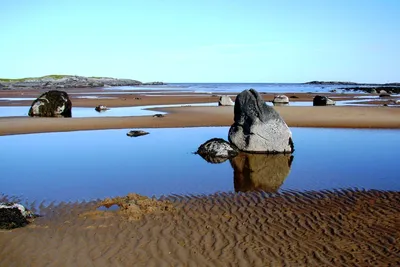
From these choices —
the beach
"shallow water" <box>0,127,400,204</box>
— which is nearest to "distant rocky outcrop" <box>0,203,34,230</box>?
the beach

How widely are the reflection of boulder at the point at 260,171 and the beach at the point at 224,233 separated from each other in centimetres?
78

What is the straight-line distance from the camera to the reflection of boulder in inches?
434

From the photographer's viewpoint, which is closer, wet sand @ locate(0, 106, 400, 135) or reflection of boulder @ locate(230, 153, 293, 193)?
reflection of boulder @ locate(230, 153, 293, 193)

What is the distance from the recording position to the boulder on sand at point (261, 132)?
15422mm

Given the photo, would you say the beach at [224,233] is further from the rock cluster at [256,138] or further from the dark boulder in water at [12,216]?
the rock cluster at [256,138]

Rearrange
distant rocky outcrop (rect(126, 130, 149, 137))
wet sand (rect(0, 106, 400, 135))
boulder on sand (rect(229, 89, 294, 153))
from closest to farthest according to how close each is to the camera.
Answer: boulder on sand (rect(229, 89, 294, 153)) < distant rocky outcrop (rect(126, 130, 149, 137)) < wet sand (rect(0, 106, 400, 135))

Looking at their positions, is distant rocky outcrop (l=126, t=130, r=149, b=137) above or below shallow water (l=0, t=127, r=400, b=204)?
above

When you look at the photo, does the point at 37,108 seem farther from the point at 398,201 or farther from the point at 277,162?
the point at 398,201

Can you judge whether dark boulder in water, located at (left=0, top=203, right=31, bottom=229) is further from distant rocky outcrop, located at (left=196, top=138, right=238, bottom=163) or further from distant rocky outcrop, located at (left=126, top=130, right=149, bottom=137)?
distant rocky outcrop, located at (left=126, top=130, right=149, bottom=137)

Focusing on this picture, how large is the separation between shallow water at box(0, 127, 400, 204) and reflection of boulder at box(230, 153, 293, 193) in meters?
0.03

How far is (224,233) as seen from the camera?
762 centimetres

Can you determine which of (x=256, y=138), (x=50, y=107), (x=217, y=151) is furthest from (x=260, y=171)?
(x=50, y=107)

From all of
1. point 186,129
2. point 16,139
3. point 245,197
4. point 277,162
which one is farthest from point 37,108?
point 245,197

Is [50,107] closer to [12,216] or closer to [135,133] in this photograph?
[135,133]
